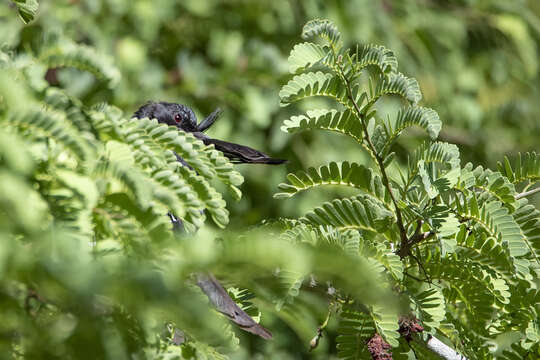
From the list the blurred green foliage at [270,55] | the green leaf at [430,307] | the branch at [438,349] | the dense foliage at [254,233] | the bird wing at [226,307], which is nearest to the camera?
the dense foliage at [254,233]

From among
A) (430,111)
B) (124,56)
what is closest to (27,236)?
(430,111)

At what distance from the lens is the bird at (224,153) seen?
1.10 meters

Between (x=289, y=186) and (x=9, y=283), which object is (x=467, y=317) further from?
(x=9, y=283)

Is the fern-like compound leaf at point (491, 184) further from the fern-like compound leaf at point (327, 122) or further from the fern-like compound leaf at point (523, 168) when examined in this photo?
the fern-like compound leaf at point (327, 122)

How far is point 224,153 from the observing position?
165 centimetres

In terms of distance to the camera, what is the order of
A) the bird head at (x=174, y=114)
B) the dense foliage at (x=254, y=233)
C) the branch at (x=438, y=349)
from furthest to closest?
the bird head at (x=174, y=114), the branch at (x=438, y=349), the dense foliage at (x=254, y=233)

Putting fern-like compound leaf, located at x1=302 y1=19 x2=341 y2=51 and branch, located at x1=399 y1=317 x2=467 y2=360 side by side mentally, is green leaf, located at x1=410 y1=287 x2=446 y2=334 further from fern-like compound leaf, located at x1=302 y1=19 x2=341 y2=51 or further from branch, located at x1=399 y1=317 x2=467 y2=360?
fern-like compound leaf, located at x1=302 y1=19 x2=341 y2=51

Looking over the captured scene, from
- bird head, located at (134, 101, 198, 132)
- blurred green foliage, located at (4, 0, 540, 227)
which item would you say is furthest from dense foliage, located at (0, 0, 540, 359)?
blurred green foliage, located at (4, 0, 540, 227)

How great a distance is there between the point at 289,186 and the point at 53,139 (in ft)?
2.01

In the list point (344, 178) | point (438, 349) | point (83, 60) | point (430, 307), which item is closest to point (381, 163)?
point (344, 178)

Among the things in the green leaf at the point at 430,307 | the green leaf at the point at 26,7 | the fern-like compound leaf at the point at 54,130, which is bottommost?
the green leaf at the point at 430,307

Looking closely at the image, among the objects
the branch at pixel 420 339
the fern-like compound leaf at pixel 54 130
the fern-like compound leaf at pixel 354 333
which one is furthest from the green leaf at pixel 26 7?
the branch at pixel 420 339

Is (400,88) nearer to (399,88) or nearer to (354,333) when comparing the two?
(399,88)

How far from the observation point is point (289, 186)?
1.55 m
